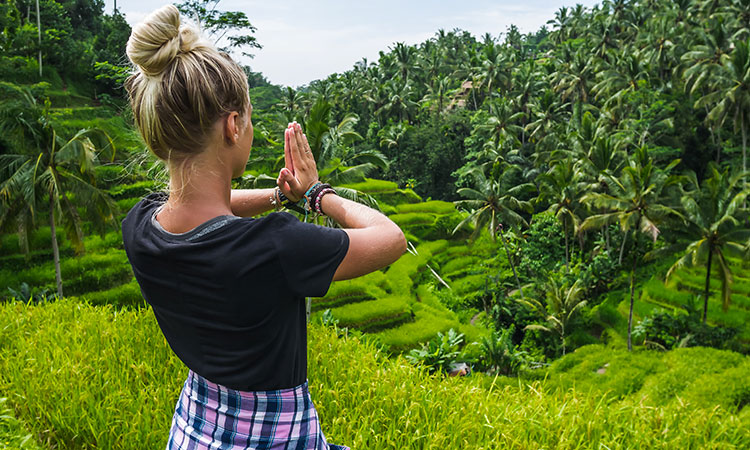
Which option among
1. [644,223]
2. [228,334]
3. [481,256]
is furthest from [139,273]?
[481,256]

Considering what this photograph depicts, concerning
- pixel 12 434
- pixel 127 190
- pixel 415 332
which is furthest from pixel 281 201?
pixel 127 190

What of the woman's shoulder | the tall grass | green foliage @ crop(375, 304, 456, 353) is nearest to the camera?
the woman's shoulder

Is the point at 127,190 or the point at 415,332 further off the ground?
the point at 127,190

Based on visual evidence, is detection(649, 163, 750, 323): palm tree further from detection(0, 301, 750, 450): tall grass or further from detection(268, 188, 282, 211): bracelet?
detection(268, 188, 282, 211): bracelet

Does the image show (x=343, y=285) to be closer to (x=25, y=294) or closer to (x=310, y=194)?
(x=25, y=294)

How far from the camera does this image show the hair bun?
1.11 metres

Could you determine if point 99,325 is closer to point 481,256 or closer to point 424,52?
point 481,256

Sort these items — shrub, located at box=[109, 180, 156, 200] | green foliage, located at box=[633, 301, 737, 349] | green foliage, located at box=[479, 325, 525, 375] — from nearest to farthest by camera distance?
green foliage, located at box=[479, 325, 525, 375]
green foliage, located at box=[633, 301, 737, 349]
shrub, located at box=[109, 180, 156, 200]

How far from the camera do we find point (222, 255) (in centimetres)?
107

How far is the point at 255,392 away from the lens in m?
1.23

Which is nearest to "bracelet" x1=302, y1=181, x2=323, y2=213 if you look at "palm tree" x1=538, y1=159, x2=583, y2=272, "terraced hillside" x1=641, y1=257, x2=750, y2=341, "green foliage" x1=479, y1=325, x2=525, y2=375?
"green foliage" x1=479, y1=325, x2=525, y2=375

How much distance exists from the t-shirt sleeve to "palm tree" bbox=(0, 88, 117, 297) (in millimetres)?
14138

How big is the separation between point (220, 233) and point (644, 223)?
884 inches

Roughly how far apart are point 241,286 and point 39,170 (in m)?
16.0
